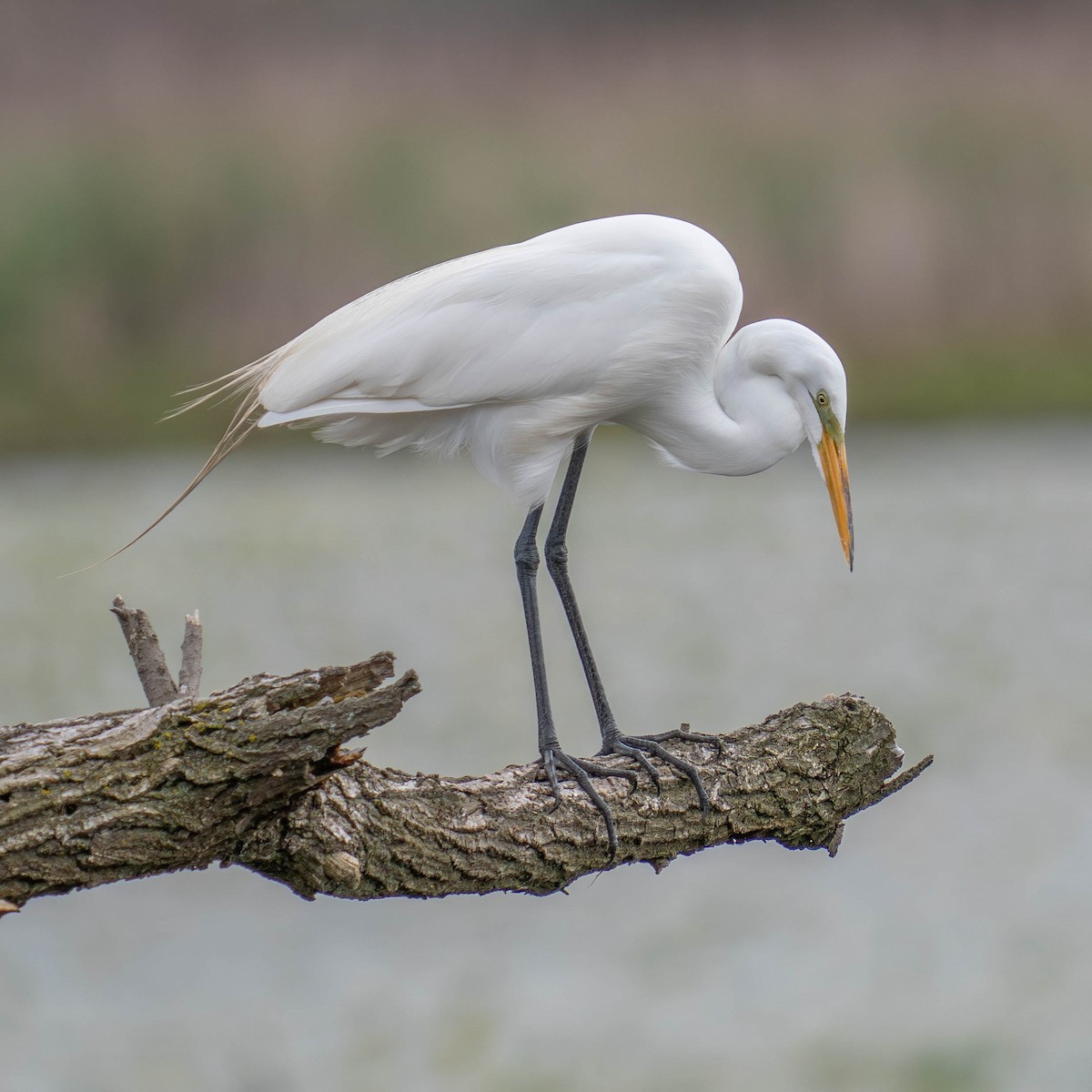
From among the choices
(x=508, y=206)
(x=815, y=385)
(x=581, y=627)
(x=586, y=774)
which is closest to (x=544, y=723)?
(x=586, y=774)

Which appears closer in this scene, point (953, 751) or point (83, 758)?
point (83, 758)

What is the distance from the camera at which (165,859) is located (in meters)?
1.63

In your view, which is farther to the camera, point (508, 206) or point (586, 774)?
point (508, 206)

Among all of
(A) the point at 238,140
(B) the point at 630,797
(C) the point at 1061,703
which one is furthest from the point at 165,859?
(A) the point at 238,140

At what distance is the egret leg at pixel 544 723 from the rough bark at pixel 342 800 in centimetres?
2

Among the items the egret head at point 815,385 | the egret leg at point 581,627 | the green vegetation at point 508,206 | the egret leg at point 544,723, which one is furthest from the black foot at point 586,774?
the green vegetation at point 508,206

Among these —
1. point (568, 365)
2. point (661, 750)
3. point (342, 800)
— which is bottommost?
point (661, 750)

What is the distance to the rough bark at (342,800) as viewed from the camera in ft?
5.16

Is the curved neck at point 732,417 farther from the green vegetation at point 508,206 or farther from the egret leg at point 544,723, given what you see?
the green vegetation at point 508,206

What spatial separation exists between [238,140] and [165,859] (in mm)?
5949

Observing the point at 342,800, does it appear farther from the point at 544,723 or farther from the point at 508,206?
the point at 508,206

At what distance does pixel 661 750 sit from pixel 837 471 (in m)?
0.48

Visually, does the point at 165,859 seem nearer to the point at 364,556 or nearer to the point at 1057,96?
the point at 364,556

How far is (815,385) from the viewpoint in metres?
2.19
